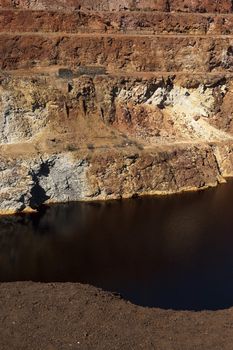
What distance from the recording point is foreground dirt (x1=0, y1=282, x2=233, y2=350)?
21.4 m

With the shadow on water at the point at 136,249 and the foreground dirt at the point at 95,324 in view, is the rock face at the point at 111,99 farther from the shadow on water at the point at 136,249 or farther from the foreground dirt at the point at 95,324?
the foreground dirt at the point at 95,324

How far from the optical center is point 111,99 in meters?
47.4

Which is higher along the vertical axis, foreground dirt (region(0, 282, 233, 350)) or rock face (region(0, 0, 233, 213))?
rock face (region(0, 0, 233, 213))

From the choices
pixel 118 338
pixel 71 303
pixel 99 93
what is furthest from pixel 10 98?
pixel 118 338

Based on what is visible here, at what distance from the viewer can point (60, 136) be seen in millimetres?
42969

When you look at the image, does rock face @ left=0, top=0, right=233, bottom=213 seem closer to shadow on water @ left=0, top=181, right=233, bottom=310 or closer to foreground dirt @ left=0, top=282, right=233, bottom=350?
shadow on water @ left=0, top=181, right=233, bottom=310

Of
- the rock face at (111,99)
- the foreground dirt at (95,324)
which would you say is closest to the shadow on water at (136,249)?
the foreground dirt at (95,324)

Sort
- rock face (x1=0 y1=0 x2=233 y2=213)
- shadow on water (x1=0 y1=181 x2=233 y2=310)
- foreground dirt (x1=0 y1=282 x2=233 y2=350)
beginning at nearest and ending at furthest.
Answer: foreground dirt (x1=0 y1=282 x2=233 y2=350)
shadow on water (x1=0 y1=181 x2=233 y2=310)
rock face (x1=0 y1=0 x2=233 y2=213)

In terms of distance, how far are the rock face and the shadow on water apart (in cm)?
270

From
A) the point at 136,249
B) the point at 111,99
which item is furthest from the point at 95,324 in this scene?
the point at 111,99

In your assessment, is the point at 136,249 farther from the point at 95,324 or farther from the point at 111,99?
the point at 111,99

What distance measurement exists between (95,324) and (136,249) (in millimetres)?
9113

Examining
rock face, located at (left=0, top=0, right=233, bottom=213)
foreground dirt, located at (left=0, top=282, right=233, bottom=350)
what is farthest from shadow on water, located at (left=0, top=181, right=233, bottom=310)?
rock face, located at (left=0, top=0, right=233, bottom=213)

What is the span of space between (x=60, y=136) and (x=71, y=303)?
20580 millimetres
